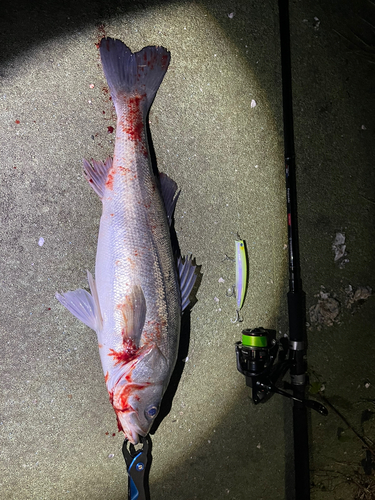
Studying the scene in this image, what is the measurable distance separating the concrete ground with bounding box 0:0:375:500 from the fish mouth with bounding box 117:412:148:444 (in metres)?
0.35

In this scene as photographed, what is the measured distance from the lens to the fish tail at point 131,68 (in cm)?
188

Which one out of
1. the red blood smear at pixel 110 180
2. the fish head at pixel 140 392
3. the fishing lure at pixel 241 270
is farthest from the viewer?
the fishing lure at pixel 241 270

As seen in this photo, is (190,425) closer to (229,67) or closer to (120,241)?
(120,241)

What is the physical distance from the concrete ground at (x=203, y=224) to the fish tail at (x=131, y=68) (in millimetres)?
117

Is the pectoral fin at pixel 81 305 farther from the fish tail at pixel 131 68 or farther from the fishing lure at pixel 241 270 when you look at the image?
the fish tail at pixel 131 68

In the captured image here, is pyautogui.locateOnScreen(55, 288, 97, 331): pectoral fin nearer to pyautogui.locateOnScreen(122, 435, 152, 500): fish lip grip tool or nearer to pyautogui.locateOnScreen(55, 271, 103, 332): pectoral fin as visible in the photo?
pyautogui.locateOnScreen(55, 271, 103, 332): pectoral fin

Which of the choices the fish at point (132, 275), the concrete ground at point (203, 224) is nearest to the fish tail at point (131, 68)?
the fish at point (132, 275)

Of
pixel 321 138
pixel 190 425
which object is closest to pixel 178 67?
pixel 321 138

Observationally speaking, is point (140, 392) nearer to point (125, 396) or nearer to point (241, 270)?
point (125, 396)

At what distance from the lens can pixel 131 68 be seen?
191 cm

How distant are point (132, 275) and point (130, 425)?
82cm

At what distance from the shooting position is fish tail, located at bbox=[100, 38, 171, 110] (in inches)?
74.1

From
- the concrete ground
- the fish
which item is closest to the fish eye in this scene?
the fish

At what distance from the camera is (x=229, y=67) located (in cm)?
213
